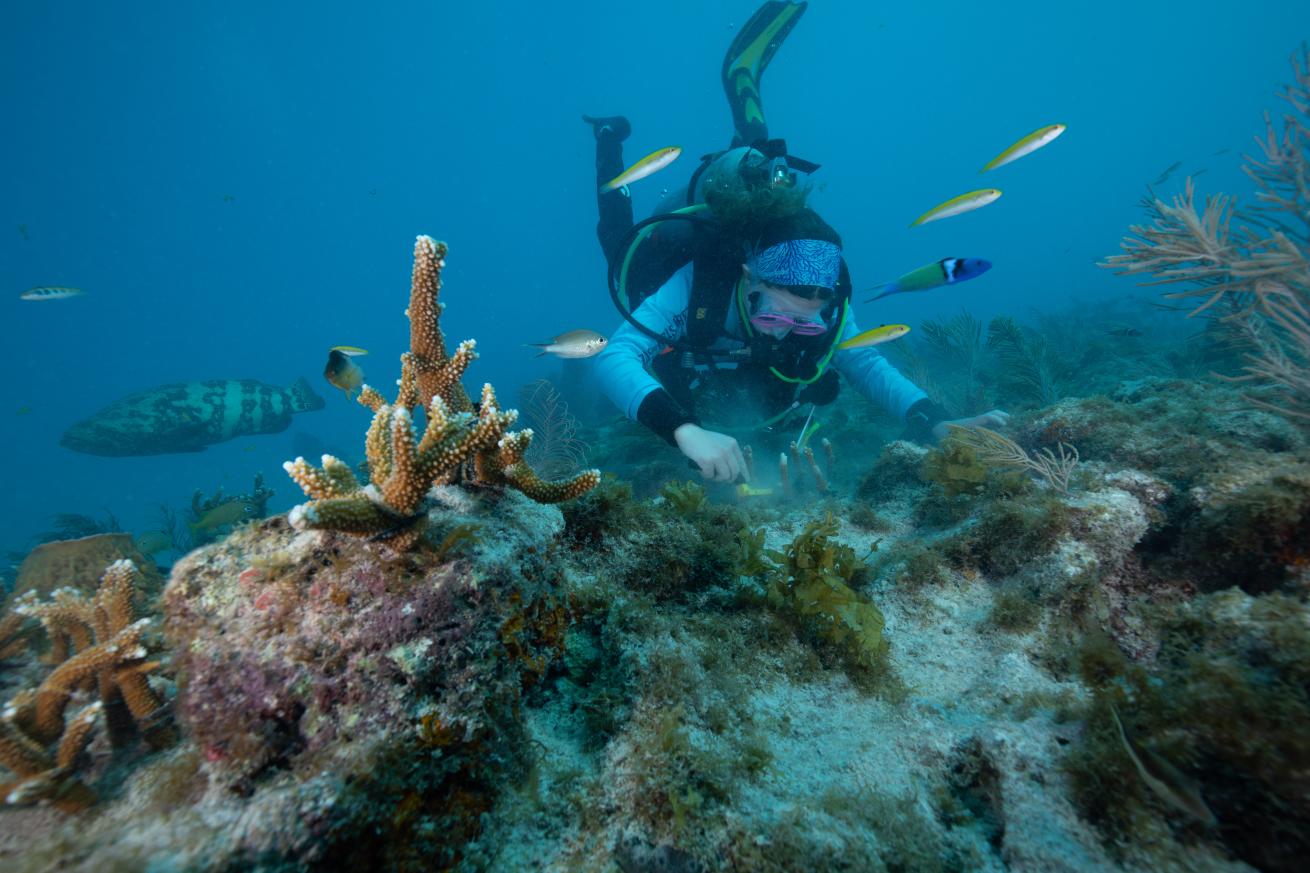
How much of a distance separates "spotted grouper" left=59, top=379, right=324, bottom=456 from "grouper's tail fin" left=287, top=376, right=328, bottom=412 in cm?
6

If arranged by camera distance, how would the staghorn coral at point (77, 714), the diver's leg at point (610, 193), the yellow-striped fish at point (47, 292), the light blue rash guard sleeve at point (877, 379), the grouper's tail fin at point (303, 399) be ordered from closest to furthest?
1. the staghorn coral at point (77, 714)
2. the light blue rash guard sleeve at point (877, 379)
3. the yellow-striped fish at point (47, 292)
4. the diver's leg at point (610, 193)
5. the grouper's tail fin at point (303, 399)

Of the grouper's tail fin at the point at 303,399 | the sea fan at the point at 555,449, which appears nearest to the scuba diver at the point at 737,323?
the sea fan at the point at 555,449

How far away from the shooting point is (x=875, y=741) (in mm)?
1998

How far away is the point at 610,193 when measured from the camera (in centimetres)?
953

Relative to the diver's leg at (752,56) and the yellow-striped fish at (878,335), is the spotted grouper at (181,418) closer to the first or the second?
the diver's leg at (752,56)

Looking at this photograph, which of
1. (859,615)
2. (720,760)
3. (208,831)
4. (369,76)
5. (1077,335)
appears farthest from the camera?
(369,76)

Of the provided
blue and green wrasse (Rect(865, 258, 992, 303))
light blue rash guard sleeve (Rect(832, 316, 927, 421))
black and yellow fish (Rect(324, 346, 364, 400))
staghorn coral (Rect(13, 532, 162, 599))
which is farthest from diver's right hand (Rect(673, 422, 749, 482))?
staghorn coral (Rect(13, 532, 162, 599))

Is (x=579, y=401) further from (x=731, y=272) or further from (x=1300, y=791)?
(x=1300, y=791)

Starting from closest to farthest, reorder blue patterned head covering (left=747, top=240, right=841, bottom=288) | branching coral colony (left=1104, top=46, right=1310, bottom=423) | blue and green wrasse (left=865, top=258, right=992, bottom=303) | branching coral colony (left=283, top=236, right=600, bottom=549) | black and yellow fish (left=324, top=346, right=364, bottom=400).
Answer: branching coral colony (left=283, top=236, right=600, bottom=549) < black and yellow fish (left=324, top=346, right=364, bottom=400) < branching coral colony (left=1104, top=46, right=1310, bottom=423) < blue and green wrasse (left=865, top=258, right=992, bottom=303) < blue patterned head covering (left=747, top=240, right=841, bottom=288)

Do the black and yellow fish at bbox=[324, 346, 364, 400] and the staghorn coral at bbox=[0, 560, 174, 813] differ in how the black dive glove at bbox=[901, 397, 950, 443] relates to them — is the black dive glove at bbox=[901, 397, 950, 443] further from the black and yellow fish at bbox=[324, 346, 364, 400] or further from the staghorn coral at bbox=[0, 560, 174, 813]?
the staghorn coral at bbox=[0, 560, 174, 813]

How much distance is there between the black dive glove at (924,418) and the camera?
19.4 feet

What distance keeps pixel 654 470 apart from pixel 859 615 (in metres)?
4.82

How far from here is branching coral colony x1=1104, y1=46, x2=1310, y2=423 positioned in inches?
145

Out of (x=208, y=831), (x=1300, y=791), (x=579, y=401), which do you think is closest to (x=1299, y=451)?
(x=1300, y=791)
